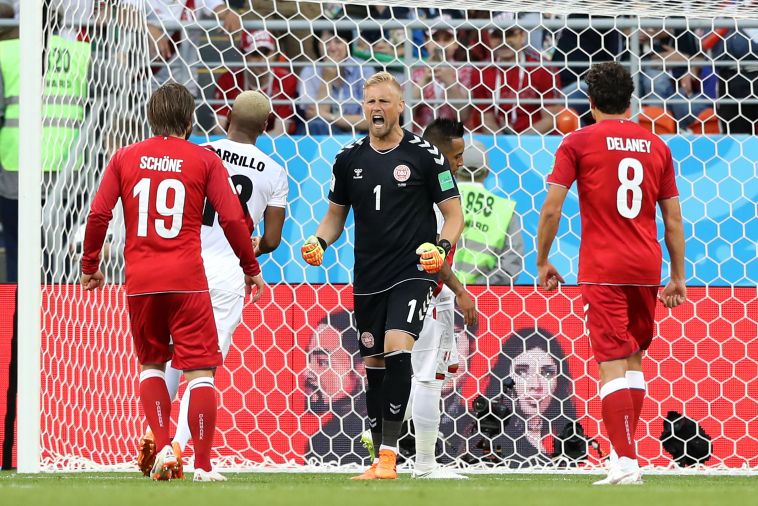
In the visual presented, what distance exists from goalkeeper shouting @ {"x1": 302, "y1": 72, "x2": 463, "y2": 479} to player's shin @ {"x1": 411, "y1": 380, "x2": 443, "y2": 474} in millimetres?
171

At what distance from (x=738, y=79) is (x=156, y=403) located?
527 cm

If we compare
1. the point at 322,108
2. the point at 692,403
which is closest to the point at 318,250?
the point at 692,403

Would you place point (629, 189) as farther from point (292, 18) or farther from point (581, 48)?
point (292, 18)

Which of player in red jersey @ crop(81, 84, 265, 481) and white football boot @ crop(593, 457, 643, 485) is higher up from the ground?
player in red jersey @ crop(81, 84, 265, 481)

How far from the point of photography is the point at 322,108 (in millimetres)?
9688

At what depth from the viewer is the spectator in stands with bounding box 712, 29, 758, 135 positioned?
8.83m

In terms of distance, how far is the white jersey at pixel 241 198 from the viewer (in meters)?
5.93

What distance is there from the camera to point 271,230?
19.8 feet

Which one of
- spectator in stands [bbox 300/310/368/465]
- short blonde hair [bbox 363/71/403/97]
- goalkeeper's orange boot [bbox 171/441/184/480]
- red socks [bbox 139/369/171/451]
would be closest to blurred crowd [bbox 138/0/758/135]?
spectator in stands [bbox 300/310/368/465]

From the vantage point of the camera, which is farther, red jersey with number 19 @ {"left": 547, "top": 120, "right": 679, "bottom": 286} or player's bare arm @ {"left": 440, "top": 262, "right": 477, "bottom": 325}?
player's bare arm @ {"left": 440, "top": 262, "right": 477, "bottom": 325}

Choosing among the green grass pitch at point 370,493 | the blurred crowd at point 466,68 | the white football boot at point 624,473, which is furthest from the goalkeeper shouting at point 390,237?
the blurred crowd at point 466,68

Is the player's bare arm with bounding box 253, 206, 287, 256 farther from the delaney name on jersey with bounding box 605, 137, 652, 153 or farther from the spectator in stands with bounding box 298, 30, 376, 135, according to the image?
the spectator in stands with bounding box 298, 30, 376, 135

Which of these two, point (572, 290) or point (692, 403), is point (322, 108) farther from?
point (692, 403)

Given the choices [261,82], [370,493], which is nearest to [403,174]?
[370,493]
